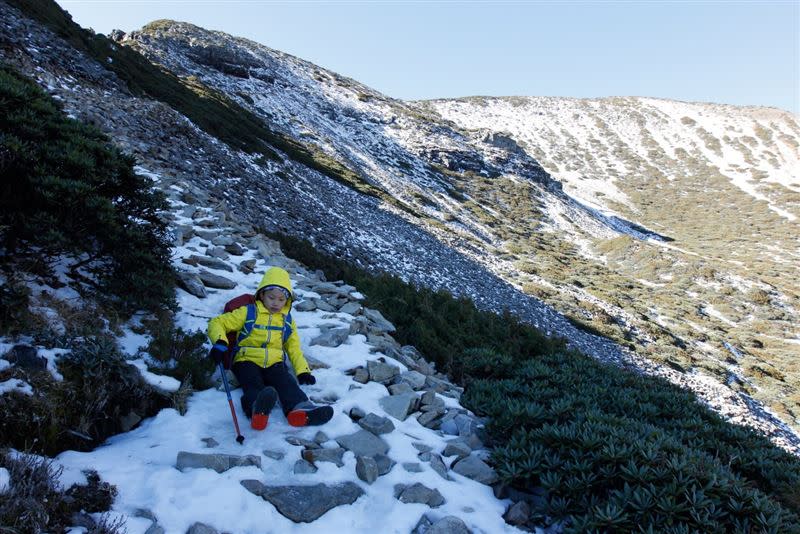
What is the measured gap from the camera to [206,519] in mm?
3137

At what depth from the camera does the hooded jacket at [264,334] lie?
523cm

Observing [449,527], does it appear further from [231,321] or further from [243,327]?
[231,321]

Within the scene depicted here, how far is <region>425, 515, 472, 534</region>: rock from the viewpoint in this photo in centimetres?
344

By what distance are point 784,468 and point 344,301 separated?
6948 millimetres

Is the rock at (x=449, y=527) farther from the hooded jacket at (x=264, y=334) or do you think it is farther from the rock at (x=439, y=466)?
the hooded jacket at (x=264, y=334)

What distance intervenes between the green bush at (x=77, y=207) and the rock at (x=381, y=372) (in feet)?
9.61

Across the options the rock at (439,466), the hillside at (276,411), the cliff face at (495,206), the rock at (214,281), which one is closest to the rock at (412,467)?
the hillside at (276,411)

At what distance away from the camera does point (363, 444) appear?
443 cm

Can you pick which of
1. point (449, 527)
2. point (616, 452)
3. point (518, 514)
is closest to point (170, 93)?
point (449, 527)

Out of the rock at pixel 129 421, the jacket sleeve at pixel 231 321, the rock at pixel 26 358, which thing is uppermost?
the jacket sleeve at pixel 231 321

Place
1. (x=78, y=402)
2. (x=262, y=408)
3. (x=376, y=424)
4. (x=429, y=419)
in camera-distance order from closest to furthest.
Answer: (x=78, y=402), (x=262, y=408), (x=376, y=424), (x=429, y=419)

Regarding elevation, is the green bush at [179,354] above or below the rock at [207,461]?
above

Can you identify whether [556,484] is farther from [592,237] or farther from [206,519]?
[592,237]

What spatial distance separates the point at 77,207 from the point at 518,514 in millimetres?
5767
